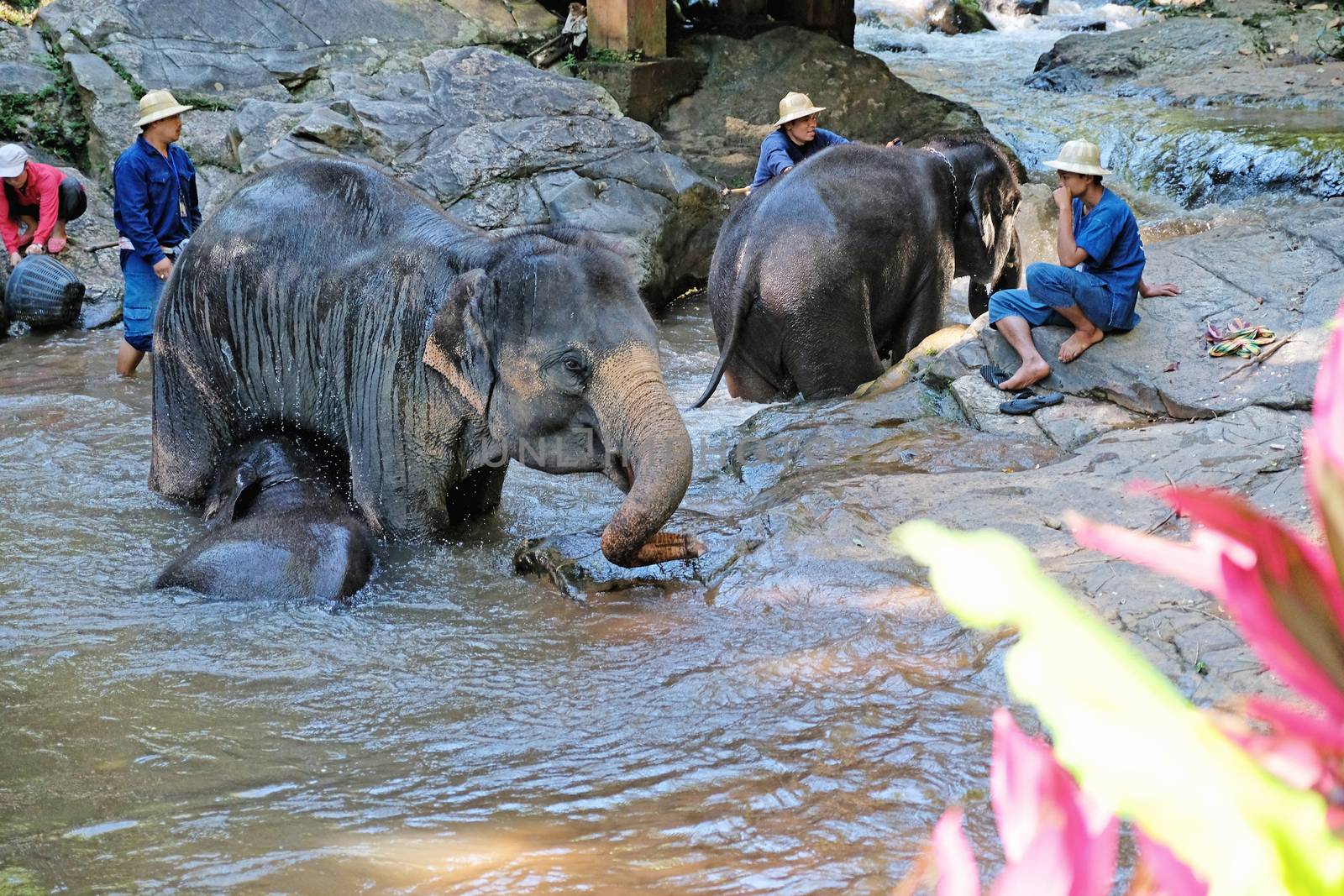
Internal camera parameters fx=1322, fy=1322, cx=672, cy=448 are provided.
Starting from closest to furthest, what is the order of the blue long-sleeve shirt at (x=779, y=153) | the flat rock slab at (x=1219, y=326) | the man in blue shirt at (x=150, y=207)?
the flat rock slab at (x=1219, y=326) → the man in blue shirt at (x=150, y=207) → the blue long-sleeve shirt at (x=779, y=153)

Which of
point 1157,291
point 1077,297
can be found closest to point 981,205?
point 1157,291

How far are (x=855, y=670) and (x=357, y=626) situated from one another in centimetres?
181

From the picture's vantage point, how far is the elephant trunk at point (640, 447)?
15.3ft

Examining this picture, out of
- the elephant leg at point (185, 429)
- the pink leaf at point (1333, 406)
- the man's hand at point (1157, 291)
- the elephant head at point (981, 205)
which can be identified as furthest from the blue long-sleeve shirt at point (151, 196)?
the pink leaf at point (1333, 406)

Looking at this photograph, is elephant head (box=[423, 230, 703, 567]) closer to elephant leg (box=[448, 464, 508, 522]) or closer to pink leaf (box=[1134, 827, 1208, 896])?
elephant leg (box=[448, 464, 508, 522])

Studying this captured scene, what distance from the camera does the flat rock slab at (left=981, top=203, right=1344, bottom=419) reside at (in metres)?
6.40

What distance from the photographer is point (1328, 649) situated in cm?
48

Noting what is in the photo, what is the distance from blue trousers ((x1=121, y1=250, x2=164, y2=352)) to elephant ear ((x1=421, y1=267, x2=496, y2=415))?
10.6 feet

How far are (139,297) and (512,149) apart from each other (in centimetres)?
388

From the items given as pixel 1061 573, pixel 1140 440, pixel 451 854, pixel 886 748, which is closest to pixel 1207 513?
pixel 451 854

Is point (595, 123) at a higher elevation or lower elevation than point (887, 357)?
higher

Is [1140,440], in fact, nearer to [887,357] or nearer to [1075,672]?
[887,357]

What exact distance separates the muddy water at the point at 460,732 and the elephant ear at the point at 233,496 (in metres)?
0.15

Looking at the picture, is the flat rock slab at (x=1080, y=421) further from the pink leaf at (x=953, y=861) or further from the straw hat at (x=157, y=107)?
the pink leaf at (x=953, y=861)
